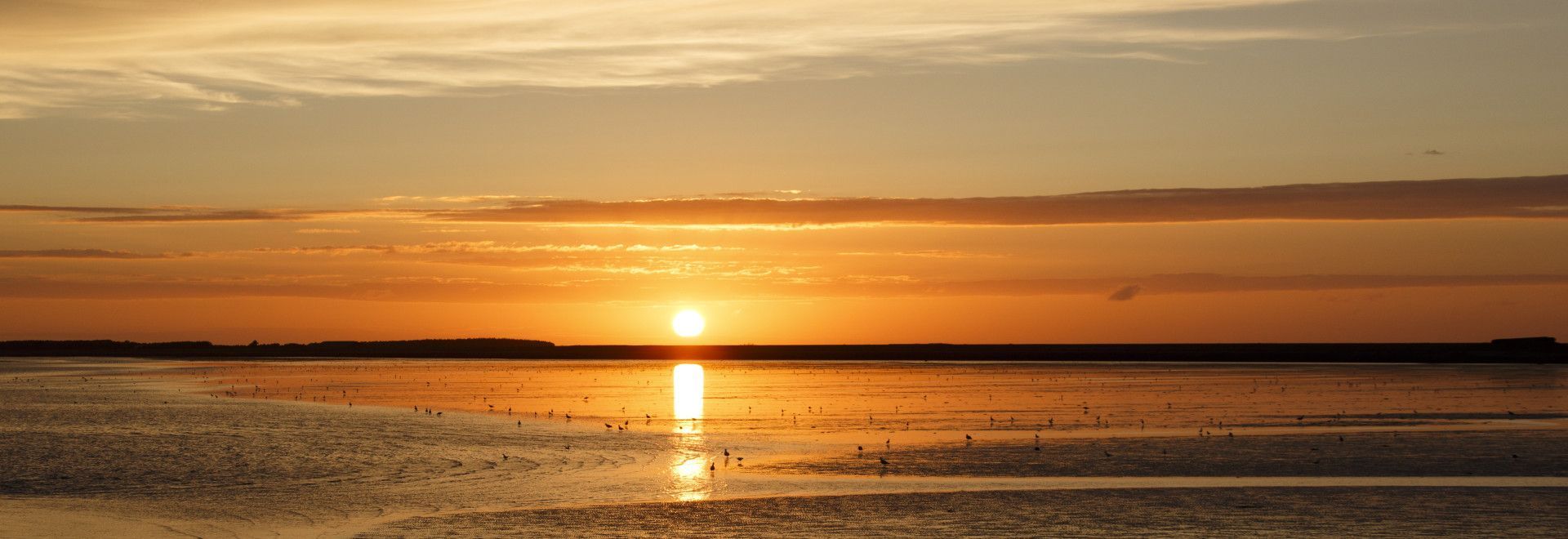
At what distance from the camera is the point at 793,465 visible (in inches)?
1277

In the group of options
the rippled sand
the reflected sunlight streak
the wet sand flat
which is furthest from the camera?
the reflected sunlight streak

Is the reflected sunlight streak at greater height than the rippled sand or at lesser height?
greater

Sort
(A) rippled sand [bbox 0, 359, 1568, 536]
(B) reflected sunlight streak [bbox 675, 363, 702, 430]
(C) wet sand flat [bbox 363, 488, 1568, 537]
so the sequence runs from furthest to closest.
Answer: (B) reflected sunlight streak [bbox 675, 363, 702, 430]
(A) rippled sand [bbox 0, 359, 1568, 536]
(C) wet sand flat [bbox 363, 488, 1568, 537]

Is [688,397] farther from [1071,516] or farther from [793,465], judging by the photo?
[1071,516]

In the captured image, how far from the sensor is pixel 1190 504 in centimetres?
2514

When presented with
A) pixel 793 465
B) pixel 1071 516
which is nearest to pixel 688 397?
pixel 793 465

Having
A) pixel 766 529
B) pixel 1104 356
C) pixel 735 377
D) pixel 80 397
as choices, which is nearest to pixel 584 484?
pixel 766 529

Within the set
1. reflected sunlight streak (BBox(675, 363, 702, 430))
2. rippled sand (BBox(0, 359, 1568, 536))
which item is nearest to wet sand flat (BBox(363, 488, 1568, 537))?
rippled sand (BBox(0, 359, 1568, 536))

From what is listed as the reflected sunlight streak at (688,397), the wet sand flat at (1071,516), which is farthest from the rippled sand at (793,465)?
the reflected sunlight streak at (688,397)

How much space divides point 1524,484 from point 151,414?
147 feet

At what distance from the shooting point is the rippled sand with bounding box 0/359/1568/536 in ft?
77.7

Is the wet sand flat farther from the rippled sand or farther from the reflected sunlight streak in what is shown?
the reflected sunlight streak

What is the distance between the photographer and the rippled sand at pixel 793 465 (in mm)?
23672

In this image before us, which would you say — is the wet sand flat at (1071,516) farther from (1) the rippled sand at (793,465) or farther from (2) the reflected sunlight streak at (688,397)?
(2) the reflected sunlight streak at (688,397)
